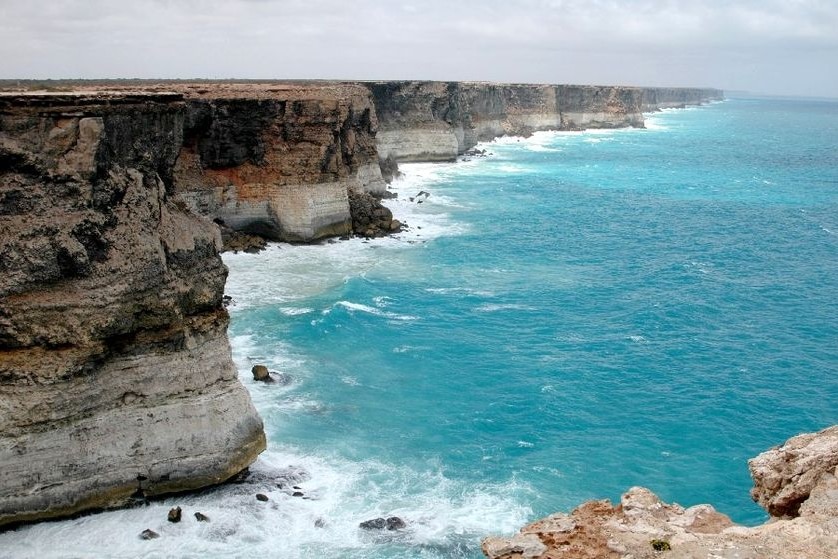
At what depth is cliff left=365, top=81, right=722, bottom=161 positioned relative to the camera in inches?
3755

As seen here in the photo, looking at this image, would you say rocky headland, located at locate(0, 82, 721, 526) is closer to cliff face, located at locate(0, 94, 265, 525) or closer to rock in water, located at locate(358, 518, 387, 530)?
cliff face, located at locate(0, 94, 265, 525)

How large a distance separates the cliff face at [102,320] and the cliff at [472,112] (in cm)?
6626

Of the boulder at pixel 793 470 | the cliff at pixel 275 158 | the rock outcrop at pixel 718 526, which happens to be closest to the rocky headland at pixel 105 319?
the rock outcrop at pixel 718 526

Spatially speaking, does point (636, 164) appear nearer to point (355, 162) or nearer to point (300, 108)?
point (355, 162)

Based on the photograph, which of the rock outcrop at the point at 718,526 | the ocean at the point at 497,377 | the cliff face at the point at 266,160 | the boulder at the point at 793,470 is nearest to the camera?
the rock outcrop at the point at 718,526

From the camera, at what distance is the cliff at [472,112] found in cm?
9537

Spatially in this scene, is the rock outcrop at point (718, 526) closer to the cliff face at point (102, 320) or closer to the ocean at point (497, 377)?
the ocean at point (497, 377)

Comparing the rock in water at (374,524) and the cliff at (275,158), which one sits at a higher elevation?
the cliff at (275,158)

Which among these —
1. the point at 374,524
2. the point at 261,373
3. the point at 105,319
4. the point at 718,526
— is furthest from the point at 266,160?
the point at 718,526

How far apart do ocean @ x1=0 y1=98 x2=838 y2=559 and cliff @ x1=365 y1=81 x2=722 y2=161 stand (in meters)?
31.0

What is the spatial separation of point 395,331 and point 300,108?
19.3 metres

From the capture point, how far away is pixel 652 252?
58.0 m

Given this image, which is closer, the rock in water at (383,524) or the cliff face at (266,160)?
the rock in water at (383,524)

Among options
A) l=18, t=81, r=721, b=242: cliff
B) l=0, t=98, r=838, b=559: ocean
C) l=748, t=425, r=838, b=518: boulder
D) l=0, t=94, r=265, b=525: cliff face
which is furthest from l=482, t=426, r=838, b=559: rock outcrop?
l=18, t=81, r=721, b=242: cliff
